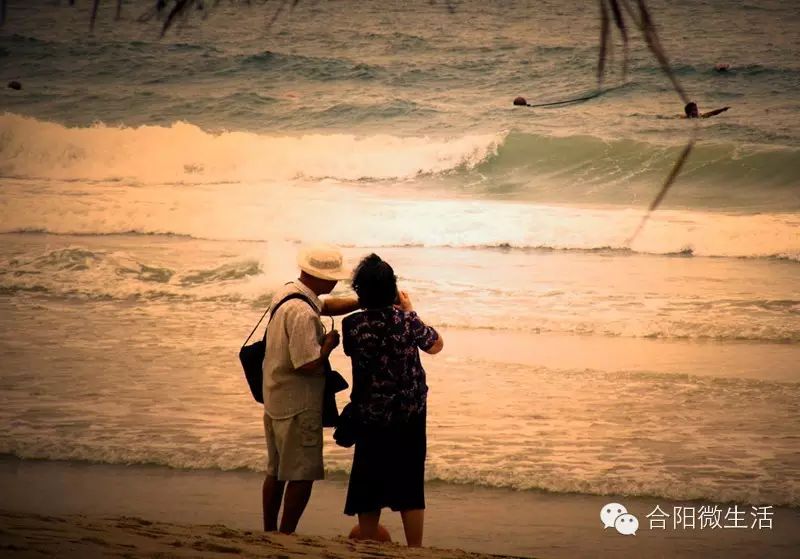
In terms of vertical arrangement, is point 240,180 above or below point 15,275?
above

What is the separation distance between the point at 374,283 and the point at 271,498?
2.12 feet

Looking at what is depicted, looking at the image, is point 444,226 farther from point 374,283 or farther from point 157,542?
point 157,542

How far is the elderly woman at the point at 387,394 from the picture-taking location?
260 cm

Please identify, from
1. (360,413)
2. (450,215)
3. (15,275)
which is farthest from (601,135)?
(360,413)

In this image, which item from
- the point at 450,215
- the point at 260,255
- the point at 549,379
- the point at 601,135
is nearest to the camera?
the point at 549,379

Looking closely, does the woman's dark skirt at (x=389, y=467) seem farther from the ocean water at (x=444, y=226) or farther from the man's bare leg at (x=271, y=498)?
the ocean water at (x=444, y=226)

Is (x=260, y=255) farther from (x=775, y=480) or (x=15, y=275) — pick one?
(x=775, y=480)

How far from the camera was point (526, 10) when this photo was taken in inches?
453

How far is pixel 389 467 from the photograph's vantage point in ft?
8.74

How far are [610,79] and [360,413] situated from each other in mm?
9511

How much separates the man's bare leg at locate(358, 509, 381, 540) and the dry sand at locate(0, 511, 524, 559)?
47 mm

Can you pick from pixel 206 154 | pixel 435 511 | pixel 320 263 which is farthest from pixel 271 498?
pixel 206 154

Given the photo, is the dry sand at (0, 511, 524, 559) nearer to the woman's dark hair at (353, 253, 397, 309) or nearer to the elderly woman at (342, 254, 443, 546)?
the elderly woman at (342, 254, 443, 546)

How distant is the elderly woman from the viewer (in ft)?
8.54
